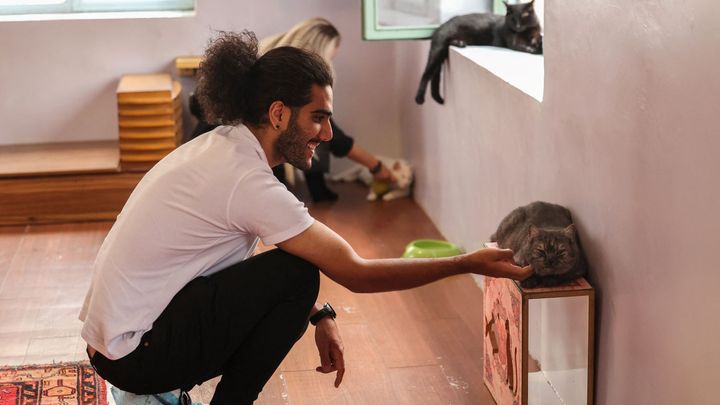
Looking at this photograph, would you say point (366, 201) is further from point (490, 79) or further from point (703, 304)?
point (703, 304)

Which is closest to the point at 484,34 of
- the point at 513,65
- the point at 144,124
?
the point at 513,65

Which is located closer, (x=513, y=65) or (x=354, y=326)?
(x=354, y=326)

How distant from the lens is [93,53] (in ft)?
17.0

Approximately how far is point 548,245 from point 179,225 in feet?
2.99

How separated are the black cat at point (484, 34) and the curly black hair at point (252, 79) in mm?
1769

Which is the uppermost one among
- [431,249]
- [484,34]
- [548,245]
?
[484,34]

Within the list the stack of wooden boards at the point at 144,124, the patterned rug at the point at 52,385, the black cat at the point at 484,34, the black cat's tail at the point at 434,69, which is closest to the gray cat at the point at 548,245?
the patterned rug at the point at 52,385

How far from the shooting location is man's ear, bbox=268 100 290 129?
2.19 meters

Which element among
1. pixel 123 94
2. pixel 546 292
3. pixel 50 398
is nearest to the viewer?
pixel 546 292

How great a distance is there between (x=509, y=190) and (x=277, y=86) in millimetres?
1303

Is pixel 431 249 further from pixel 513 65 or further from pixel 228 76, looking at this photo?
pixel 228 76

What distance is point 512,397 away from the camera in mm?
2570

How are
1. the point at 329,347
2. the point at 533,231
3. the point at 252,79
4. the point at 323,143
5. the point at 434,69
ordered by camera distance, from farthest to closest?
1. the point at 323,143
2. the point at 434,69
3. the point at 533,231
4. the point at 329,347
5. the point at 252,79

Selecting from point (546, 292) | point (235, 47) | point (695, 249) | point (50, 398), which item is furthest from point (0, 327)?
point (695, 249)
